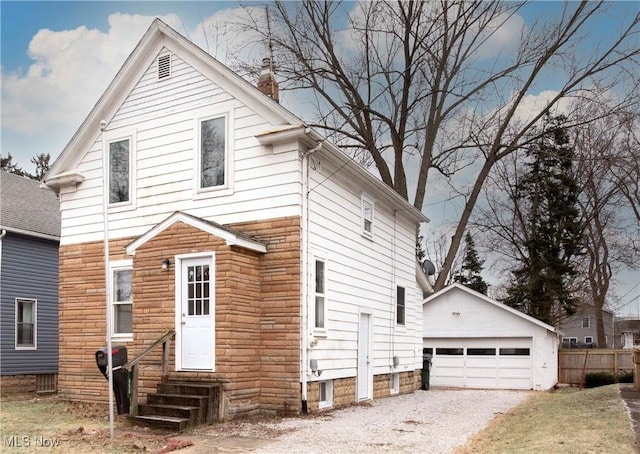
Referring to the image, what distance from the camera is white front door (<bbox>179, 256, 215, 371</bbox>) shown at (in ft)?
34.7

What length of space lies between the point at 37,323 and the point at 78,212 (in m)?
6.12

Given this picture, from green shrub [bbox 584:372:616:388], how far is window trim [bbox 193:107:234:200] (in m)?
17.2

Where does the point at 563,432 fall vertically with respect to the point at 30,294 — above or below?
below

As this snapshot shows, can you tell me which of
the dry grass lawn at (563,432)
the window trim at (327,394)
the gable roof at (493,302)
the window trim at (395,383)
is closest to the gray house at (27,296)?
the window trim at (327,394)

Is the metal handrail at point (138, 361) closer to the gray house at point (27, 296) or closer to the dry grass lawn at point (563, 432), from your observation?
the dry grass lawn at point (563, 432)

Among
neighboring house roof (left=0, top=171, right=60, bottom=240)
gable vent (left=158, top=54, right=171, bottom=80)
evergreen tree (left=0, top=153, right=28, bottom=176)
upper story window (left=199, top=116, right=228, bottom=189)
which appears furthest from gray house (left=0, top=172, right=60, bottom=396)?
evergreen tree (left=0, top=153, right=28, bottom=176)

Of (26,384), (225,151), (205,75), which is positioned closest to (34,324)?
(26,384)

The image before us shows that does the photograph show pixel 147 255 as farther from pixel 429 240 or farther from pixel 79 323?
pixel 429 240

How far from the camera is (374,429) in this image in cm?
983

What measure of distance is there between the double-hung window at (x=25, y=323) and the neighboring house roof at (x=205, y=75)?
18.2 ft

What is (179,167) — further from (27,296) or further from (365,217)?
(27,296)

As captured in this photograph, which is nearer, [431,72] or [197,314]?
[197,314]

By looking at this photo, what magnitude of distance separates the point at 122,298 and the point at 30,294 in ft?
21.9

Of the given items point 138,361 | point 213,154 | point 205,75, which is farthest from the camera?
point 205,75
